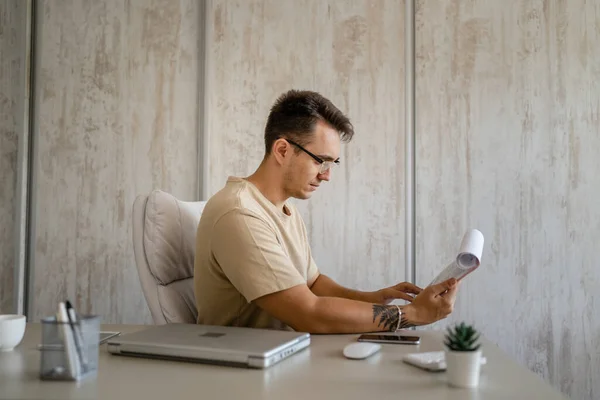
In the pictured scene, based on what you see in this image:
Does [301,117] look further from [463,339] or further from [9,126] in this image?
[9,126]

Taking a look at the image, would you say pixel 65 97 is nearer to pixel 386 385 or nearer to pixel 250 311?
pixel 250 311

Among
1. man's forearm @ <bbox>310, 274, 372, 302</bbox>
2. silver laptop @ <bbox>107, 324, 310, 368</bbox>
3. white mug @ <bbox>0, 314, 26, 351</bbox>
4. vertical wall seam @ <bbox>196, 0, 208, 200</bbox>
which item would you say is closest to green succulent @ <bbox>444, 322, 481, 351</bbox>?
silver laptop @ <bbox>107, 324, 310, 368</bbox>

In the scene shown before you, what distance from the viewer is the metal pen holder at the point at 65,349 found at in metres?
0.99

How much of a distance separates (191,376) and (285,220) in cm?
91

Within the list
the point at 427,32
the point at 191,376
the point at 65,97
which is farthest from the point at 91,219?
the point at 191,376

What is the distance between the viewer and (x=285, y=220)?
→ 1.91m

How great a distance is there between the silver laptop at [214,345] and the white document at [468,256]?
462mm

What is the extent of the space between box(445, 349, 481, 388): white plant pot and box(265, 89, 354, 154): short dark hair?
1.02 metres

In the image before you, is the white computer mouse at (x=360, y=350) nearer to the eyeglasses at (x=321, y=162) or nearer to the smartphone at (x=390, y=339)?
the smartphone at (x=390, y=339)

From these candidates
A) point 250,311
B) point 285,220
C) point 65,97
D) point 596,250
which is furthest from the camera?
point 65,97

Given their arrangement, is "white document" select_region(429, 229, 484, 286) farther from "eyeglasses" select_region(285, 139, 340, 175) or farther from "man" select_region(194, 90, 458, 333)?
"eyeglasses" select_region(285, 139, 340, 175)

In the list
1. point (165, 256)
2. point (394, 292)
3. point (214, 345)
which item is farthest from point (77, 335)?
point (394, 292)

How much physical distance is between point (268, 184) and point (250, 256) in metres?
0.41

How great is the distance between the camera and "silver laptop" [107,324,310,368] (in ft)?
3.62
